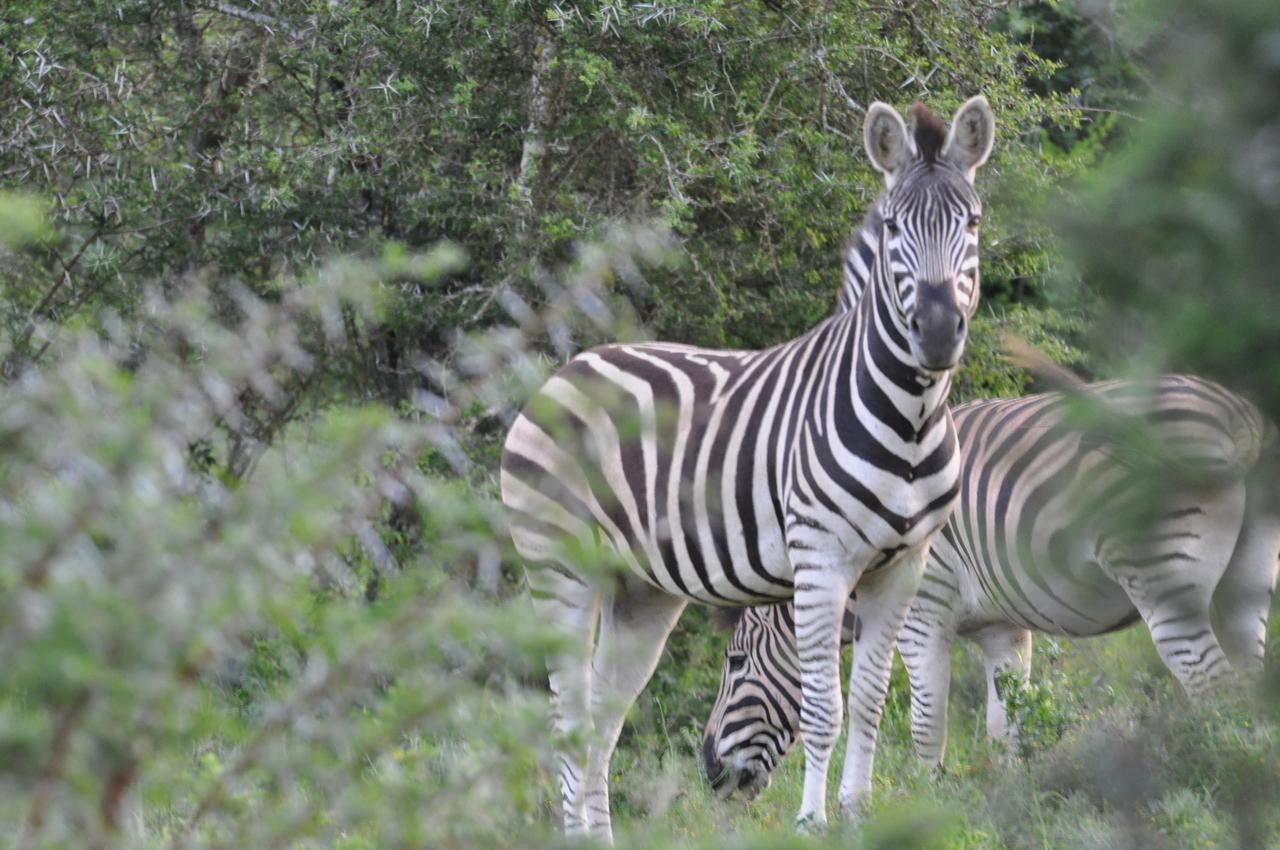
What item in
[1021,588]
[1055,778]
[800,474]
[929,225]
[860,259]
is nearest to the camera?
[1055,778]

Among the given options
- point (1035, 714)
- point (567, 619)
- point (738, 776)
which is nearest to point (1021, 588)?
point (1035, 714)

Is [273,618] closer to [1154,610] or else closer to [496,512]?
[496,512]

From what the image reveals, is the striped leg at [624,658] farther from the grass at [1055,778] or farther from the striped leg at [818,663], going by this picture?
the striped leg at [818,663]

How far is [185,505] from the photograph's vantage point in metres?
2.10

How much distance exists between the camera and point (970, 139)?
206 inches

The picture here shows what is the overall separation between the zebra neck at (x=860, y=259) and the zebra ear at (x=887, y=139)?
197 millimetres

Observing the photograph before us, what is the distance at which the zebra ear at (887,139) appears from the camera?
5.30 m

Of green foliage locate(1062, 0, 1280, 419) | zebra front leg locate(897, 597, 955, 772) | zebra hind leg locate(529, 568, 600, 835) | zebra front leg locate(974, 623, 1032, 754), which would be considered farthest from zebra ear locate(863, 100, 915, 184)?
green foliage locate(1062, 0, 1280, 419)

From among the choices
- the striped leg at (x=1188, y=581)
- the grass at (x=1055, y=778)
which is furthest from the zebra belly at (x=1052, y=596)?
the grass at (x=1055, y=778)

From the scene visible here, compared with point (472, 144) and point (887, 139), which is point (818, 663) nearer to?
point (887, 139)

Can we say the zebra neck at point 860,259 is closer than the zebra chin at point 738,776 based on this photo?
Yes

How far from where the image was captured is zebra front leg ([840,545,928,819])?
544 centimetres

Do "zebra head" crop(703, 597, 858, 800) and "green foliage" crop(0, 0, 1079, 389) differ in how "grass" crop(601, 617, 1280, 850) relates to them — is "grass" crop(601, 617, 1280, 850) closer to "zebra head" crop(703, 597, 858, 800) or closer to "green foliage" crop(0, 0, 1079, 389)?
"zebra head" crop(703, 597, 858, 800)

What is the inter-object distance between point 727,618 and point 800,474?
194 centimetres
